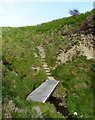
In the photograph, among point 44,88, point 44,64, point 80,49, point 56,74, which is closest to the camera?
point 44,88

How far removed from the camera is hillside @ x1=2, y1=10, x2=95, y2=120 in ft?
22.9

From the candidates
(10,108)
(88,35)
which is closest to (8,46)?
(88,35)

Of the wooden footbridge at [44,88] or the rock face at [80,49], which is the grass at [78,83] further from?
the rock face at [80,49]

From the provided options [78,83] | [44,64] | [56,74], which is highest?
[44,64]

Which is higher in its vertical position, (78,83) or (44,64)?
(44,64)

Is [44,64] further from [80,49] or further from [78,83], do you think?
[78,83]

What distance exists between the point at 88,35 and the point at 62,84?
25.8 ft

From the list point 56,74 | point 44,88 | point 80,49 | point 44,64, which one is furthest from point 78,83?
point 80,49

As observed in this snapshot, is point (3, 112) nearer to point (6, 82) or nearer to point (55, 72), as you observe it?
point (6, 82)

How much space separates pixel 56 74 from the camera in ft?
44.7

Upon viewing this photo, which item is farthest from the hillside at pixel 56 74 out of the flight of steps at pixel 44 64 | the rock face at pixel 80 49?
the flight of steps at pixel 44 64

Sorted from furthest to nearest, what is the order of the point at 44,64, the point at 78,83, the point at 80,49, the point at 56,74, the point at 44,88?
the point at 80,49
the point at 44,64
the point at 56,74
the point at 78,83
the point at 44,88

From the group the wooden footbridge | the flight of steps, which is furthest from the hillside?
the wooden footbridge

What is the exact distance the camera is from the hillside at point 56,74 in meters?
6.97
